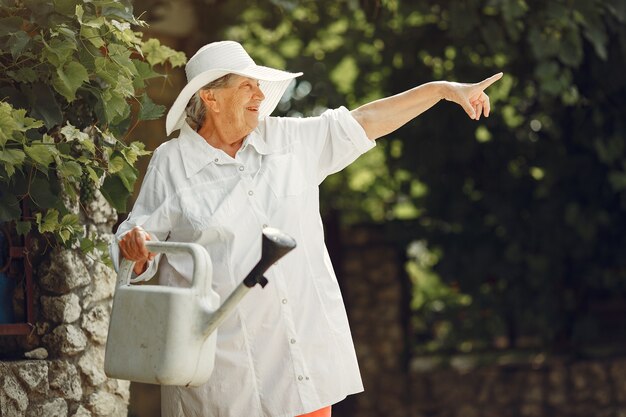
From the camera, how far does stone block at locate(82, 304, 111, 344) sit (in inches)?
135

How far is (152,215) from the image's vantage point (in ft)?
9.34

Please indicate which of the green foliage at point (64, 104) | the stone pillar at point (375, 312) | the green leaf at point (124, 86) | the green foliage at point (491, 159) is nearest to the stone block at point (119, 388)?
the green foliage at point (64, 104)

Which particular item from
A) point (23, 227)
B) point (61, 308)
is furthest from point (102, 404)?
point (23, 227)

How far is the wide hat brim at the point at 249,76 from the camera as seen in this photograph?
2930 mm

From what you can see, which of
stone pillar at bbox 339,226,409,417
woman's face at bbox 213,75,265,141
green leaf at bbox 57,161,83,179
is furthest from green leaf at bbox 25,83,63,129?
stone pillar at bbox 339,226,409,417

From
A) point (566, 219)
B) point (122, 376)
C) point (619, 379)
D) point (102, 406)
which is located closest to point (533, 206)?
point (566, 219)

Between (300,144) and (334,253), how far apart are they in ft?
15.3

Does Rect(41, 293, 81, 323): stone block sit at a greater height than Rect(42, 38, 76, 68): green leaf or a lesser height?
lesser

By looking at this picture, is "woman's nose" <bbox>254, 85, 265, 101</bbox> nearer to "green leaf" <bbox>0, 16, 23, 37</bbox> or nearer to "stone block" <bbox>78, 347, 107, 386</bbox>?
"green leaf" <bbox>0, 16, 23, 37</bbox>

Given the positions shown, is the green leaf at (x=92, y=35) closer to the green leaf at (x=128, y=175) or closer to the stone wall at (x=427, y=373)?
the green leaf at (x=128, y=175)

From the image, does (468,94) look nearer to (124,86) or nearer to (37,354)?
(124,86)

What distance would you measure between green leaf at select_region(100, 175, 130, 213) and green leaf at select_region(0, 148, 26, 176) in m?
0.41

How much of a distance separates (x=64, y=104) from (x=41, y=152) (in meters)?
0.34

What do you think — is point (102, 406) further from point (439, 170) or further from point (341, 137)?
point (439, 170)
